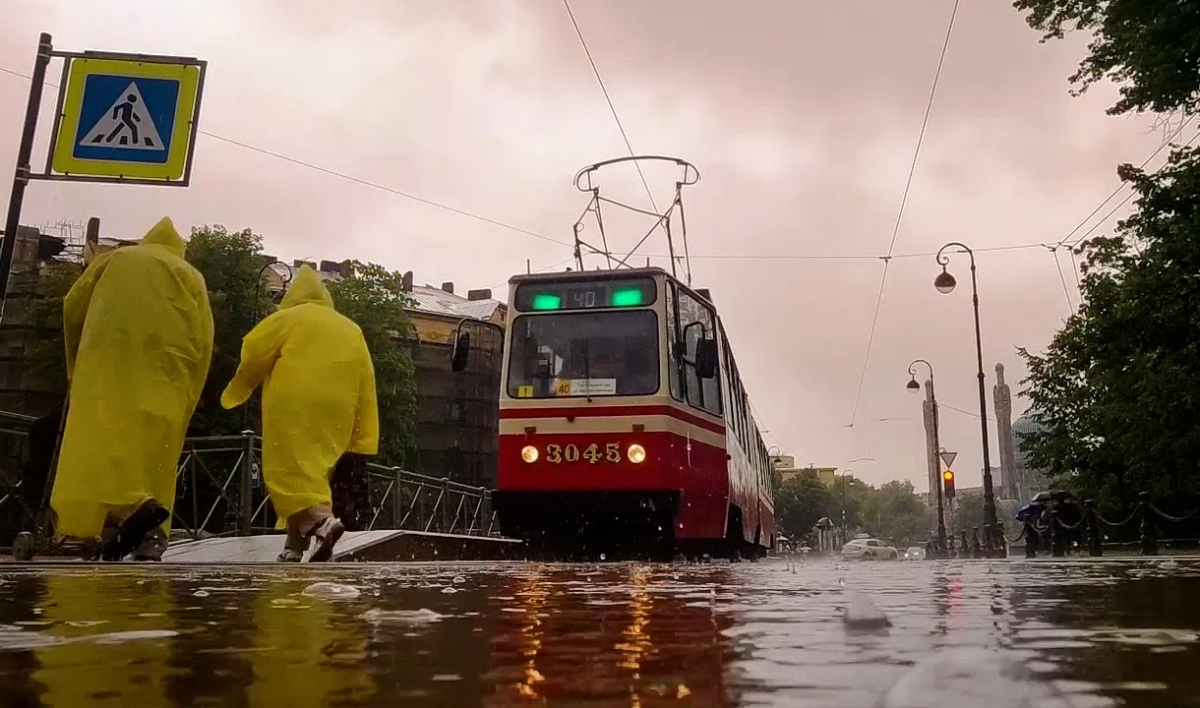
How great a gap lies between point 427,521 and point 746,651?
52.4 ft

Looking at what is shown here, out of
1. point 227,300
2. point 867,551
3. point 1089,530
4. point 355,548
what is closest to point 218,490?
point 355,548

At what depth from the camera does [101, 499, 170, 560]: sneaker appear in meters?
6.83

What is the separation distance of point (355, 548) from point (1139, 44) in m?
12.5

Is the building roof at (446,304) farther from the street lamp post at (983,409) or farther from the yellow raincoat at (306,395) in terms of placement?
the yellow raincoat at (306,395)

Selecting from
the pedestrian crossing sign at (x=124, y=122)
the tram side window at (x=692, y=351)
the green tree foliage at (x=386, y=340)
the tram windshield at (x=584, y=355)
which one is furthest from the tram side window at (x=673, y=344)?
the green tree foliage at (x=386, y=340)

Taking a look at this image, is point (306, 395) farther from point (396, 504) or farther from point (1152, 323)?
point (1152, 323)

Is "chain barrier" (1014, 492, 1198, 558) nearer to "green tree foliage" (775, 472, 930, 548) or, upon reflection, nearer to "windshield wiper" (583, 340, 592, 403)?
"windshield wiper" (583, 340, 592, 403)

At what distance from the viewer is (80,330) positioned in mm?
7660

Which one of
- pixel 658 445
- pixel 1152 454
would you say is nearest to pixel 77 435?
pixel 658 445

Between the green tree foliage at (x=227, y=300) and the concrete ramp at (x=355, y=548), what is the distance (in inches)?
891

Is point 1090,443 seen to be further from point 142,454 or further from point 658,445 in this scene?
point 142,454

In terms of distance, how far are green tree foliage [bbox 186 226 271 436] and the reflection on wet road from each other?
30.9 metres

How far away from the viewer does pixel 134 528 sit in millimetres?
6867

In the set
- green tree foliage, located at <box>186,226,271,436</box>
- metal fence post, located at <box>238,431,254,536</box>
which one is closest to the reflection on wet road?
metal fence post, located at <box>238,431,254,536</box>
